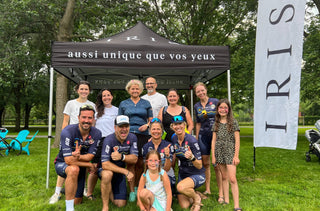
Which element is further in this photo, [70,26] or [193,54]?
[70,26]

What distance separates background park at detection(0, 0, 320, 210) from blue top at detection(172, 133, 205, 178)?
0.59m

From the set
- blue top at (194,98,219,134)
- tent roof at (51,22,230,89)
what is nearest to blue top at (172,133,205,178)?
blue top at (194,98,219,134)

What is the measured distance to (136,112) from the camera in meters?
3.73

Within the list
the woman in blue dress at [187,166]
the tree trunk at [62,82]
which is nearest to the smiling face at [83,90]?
the woman in blue dress at [187,166]

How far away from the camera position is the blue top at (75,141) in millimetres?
3131

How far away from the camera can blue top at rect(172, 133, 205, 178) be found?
10.6 ft

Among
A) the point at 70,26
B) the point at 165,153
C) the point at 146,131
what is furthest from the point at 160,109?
the point at 70,26

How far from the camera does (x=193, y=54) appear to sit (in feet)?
13.5

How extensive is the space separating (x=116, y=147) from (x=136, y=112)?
0.74 meters

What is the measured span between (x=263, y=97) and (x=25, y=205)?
15.1 feet

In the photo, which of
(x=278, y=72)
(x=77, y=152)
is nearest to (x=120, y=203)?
(x=77, y=152)

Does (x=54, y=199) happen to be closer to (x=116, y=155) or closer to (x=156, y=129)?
(x=116, y=155)

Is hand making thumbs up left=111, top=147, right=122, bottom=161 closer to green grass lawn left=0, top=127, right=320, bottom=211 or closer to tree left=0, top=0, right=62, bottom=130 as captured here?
green grass lawn left=0, top=127, right=320, bottom=211

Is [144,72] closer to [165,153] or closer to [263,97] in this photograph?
[263,97]
